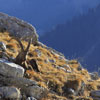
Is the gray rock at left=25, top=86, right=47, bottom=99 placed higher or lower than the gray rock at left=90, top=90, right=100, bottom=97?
lower

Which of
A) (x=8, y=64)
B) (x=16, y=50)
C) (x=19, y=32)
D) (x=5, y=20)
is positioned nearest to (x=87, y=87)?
(x=16, y=50)

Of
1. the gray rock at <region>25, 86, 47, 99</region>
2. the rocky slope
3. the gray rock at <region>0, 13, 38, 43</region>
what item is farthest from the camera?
the gray rock at <region>0, 13, 38, 43</region>

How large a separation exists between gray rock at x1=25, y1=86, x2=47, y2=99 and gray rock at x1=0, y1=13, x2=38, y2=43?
48.8 feet

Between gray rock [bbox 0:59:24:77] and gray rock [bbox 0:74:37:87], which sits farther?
gray rock [bbox 0:59:24:77]

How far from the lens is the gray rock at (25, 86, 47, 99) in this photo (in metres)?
19.2

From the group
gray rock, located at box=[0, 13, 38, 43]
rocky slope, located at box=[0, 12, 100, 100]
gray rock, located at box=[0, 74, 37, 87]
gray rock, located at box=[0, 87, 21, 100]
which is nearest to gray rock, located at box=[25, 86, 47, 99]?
rocky slope, located at box=[0, 12, 100, 100]

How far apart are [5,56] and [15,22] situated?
14.2 m

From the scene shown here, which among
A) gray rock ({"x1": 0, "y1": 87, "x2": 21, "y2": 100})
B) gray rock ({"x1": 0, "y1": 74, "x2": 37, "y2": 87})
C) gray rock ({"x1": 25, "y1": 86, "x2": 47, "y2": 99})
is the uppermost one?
gray rock ({"x1": 0, "y1": 74, "x2": 37, "y2": 87})

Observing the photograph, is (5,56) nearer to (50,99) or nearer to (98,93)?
(50,99)

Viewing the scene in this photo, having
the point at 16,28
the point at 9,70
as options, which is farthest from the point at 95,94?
the point at 16,28

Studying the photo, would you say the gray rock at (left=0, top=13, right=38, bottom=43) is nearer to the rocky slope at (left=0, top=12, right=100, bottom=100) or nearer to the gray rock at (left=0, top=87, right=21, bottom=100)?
the rocky slope at (left=0, top=12, right=100, bottom=100)

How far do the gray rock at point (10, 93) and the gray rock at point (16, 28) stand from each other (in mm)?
16212

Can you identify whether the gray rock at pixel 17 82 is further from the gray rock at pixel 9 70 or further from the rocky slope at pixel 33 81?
the gray rock at pixel 9 70

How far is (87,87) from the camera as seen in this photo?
26219 mm
